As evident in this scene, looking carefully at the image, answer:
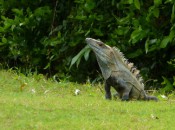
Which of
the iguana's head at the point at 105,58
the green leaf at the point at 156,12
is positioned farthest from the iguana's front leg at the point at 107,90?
the green leaf at the point at 156,12

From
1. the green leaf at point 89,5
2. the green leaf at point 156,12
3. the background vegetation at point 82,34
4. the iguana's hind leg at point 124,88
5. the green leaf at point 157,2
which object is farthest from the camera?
the green leaf at point 89,5

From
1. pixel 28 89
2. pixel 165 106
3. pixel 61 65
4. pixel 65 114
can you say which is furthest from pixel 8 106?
pixel 61 65

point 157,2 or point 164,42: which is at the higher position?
point 157,2

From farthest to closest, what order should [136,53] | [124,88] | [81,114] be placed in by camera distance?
1. [136,53]
2. [124,88]
3. [81,114]

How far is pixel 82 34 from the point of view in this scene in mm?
11086

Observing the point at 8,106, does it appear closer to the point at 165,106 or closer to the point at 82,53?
the point at 165,106

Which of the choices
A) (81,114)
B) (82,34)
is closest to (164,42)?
(82,34)

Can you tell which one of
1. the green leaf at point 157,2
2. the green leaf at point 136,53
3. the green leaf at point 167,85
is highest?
the green leaf at point 157,2

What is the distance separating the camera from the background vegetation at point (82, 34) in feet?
31.9

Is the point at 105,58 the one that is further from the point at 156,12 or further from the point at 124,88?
the point at 156,12

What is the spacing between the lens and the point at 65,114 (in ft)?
20.2

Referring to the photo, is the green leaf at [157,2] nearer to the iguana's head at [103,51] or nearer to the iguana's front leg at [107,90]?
the iguana's head at [103,51]

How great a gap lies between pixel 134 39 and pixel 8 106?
3.74 metres

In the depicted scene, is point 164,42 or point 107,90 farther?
point 164,42
